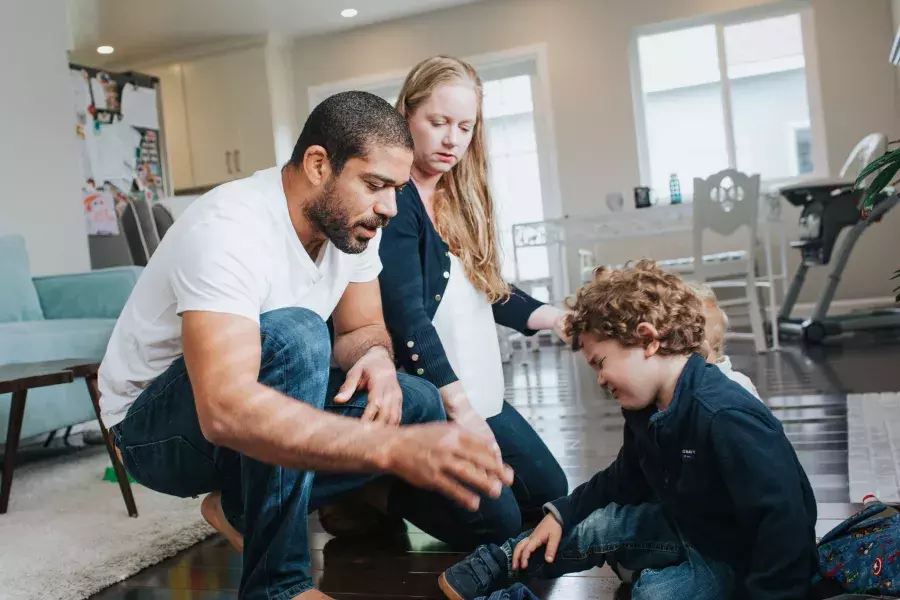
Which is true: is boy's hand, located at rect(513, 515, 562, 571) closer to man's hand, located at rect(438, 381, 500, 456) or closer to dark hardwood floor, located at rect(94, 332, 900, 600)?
dark hardwood floor, located at rect(94, 332, 900, 600)

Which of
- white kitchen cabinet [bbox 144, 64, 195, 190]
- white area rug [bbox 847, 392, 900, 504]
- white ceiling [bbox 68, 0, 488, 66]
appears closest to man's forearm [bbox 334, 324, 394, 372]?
white area rug [bbox 847, 392, 900, 504]

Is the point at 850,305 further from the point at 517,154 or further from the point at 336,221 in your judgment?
the point at 336,221

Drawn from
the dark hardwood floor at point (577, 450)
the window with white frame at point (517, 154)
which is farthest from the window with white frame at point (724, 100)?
the dark hardwood floor at point (577, 450)

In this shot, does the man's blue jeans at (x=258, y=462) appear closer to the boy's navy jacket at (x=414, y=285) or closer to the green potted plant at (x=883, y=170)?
the boy's navy jacket at (x=414, y=285)

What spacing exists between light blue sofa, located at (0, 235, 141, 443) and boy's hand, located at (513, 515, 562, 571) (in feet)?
6.76

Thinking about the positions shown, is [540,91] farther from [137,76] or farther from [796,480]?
[796,480]

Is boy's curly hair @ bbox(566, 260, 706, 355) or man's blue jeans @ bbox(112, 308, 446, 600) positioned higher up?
boy's curly hair @ bbox(566, 260, 706, 355)

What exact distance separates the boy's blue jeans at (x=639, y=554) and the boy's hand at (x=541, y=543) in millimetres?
15

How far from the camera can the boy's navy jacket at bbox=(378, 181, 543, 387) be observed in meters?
1.61

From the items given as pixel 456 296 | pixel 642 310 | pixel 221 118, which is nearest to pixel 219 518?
pixel 456 296

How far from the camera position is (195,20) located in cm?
673

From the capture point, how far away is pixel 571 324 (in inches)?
54.2

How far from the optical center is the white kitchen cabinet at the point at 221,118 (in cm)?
727

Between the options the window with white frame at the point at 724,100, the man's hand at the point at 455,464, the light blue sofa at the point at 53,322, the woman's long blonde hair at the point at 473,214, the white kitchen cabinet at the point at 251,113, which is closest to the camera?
the man's hand at the point at 455,464
